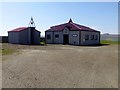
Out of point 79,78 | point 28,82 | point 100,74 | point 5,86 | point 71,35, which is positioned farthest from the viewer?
point 71,35

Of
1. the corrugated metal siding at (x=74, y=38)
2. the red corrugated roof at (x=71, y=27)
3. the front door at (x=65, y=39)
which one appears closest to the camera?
the corrugated metal siding at (x=74, y=38)

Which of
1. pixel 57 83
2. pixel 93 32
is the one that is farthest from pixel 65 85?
pixel 93 32

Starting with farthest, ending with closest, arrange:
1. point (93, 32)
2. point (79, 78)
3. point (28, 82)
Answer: point (93, 32) → point (79, 78) → point (28, 82)

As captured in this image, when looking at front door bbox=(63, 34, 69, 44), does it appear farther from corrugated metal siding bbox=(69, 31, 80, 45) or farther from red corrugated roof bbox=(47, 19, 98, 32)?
red corrugated roof bbox=(47, 19, 98, 32)

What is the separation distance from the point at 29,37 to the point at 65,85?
34355mm

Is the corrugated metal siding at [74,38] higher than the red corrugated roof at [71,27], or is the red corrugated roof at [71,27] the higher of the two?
the red corrugated roof at [71,27]

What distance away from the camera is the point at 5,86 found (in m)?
7.78

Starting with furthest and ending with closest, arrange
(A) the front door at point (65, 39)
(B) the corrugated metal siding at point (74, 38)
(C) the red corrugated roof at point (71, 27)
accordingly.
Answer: (A) the front door at point (65, 39)
(C) the red corrugated roof at point (71, 27)
(B) the corrugated metal siding at point (74, 38)

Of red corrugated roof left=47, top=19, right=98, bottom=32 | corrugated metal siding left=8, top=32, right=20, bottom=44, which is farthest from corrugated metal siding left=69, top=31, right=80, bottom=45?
corrugated metal siding left=8, top=32, right=20, bottom=44

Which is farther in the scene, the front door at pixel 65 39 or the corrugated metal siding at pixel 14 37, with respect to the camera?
the front door at pixel 65 39

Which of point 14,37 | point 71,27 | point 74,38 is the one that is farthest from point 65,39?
point 14,37

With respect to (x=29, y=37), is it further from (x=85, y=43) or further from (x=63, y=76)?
(x=63, y=76)

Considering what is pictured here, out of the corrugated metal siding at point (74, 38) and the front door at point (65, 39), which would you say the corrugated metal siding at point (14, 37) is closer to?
the front door at point (65, 39)

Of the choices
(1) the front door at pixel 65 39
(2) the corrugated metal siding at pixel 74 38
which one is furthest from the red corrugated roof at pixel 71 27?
(1) the front door at pixel 65 39
